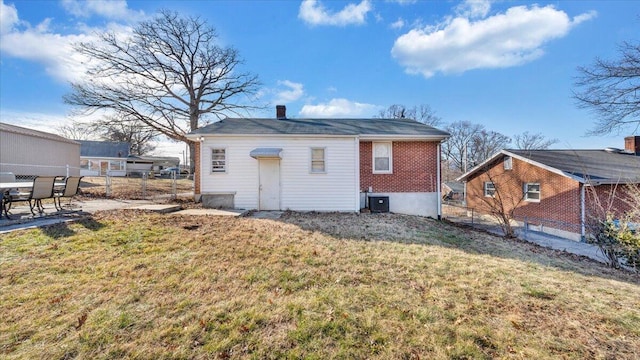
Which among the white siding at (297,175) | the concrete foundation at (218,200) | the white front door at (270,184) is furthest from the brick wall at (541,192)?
the concrete foundation at (218,200)

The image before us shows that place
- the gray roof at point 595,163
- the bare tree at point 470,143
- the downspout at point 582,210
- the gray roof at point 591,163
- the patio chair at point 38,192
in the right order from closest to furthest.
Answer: the patio chair at point 38,192 < the downspout at point 582,210 < the gray roof at point 591,163 < the gray roof at point 595,163 < the bare tree at point 470,143

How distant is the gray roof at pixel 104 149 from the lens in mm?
37281

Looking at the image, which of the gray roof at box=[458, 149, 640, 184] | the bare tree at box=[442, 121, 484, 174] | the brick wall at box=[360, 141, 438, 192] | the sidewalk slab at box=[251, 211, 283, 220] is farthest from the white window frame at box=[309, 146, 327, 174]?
the bare tree at box=[442, 121, 484, 174]

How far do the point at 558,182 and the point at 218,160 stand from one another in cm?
1669

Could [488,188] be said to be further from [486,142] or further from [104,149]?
[104,149]

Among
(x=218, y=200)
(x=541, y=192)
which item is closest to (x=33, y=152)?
(x=218, y=200)

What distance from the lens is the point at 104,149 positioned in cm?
3775

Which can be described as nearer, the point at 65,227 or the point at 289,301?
the point at 289,301

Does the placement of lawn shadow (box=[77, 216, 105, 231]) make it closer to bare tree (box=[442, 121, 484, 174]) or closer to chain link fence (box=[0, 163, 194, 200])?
chain link fence (box=[0, 163, 194, 200])

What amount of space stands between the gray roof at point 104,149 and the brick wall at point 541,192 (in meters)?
45.5

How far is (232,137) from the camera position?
1067cm

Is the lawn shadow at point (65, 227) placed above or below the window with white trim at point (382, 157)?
below

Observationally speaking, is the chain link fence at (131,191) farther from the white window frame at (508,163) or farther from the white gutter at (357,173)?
the white window frame at (508,163)

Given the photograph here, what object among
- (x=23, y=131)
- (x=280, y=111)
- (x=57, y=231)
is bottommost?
(x=57, y=231)
